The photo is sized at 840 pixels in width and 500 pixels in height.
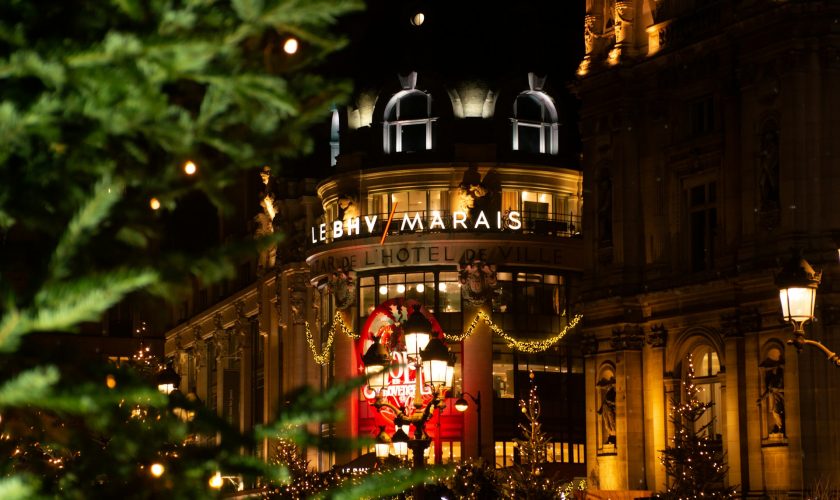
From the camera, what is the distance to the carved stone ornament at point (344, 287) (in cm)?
7806

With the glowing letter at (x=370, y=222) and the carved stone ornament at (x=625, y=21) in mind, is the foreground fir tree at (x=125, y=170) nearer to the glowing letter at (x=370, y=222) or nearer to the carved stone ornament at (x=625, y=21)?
the carved stone ornament at (x=625, y=21)

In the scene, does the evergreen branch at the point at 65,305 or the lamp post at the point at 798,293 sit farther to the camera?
the lamp post at the point at 798,293

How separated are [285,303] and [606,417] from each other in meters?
37.9

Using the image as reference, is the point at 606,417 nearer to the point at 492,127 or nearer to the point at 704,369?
the point at 704,369

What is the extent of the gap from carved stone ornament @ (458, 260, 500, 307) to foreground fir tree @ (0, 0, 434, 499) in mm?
70132

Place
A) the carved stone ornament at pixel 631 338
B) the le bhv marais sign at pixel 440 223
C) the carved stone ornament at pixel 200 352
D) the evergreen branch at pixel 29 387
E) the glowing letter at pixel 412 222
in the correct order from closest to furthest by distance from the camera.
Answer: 1. the evergreen branch at pixel 29 387
2. the carved stone ornament at pixel 631 338
3. the le bhv marais sign at pixel 440 223
4. the glowing letter at pixel 412 222
5. the carved stone ornament at pixel 200 352

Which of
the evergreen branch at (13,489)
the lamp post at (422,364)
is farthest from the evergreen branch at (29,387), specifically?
the lamp post at (422,364)

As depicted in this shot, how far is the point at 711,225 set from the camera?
51.2m

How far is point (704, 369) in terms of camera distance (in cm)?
5206

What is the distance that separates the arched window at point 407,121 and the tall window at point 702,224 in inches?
1127

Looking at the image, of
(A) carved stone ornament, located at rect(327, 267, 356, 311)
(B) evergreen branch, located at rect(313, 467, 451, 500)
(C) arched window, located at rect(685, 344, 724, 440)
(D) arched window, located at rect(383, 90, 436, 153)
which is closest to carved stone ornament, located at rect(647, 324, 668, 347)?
(C) arched window, located at rect(685, 344, 724, 440)

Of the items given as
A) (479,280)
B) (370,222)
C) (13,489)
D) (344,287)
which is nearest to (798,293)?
(13,489)

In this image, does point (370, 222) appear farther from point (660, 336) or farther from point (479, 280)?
point (660, 336)

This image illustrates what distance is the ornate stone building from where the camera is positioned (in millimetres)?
46219
